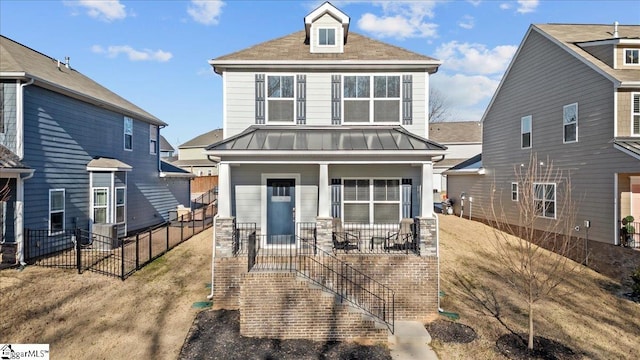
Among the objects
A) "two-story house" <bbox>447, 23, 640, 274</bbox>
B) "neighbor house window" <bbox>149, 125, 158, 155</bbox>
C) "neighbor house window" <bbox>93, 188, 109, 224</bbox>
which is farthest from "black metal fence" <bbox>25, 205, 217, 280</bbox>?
"two-story house" <bbox>447, 23, 640, 274</bbox>

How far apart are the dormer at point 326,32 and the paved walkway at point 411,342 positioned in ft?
29.5

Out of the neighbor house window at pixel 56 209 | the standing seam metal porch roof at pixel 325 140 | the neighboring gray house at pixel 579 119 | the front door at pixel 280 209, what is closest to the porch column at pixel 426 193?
the standing seam metal porch roof at pixel 325 140

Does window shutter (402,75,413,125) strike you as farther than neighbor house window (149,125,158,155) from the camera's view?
No

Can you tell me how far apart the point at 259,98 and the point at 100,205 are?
892cm

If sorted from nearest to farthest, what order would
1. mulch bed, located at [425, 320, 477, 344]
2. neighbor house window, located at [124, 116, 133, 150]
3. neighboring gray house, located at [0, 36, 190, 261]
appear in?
mulch bed, located at [425, 320, 477, 344] → neighboring gray house, located at [0, 36, 190, 261] → neighbor house window, located at [124, 116, 133, 150]

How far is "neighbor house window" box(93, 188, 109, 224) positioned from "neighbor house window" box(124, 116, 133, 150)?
337 cm

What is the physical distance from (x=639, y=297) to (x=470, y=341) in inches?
262

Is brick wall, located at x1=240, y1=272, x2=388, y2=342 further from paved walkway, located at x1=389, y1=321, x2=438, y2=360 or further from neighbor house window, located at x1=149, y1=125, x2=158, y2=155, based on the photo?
neighbor house window, located at x1=149, y1=125, x2=158, y2=155

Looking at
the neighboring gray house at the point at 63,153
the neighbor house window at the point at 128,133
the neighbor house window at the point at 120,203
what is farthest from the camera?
the neighbor house window at the point at 128,133

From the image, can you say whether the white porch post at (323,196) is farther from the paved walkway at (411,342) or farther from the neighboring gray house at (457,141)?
the neighboring gray house at (457,141)

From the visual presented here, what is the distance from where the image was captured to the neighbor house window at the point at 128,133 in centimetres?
1683

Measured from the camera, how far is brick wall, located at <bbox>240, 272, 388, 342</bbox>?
25.3 ft

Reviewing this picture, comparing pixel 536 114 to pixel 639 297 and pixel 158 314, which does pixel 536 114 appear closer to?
pixel 639 297

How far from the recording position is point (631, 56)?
13094 mm
